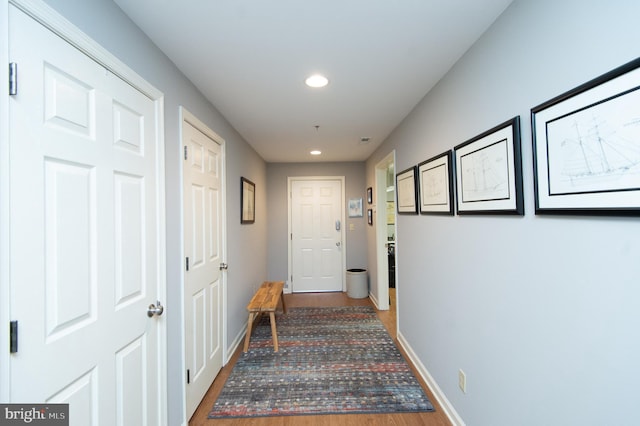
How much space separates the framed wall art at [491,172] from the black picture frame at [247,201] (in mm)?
2303

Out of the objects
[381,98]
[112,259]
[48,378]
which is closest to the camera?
[48,378]

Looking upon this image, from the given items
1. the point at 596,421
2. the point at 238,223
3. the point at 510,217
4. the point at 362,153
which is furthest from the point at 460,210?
the point at 362,153

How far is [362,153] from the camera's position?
444 centimetres

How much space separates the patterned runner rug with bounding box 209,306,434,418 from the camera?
2.02 metres

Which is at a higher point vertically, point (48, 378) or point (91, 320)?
point (91, 320)

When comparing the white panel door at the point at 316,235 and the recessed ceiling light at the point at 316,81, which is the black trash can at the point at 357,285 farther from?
the recessed ceiling light at the point at 316,81

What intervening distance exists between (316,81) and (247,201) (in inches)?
75.4

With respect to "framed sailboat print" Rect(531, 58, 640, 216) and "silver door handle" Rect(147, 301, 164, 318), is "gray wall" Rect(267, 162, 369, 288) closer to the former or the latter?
"silver door handle" Rect(147, 301, 164, 318)

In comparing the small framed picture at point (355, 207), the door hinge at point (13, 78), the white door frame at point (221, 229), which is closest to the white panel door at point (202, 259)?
the white door frame at point (221, 229)

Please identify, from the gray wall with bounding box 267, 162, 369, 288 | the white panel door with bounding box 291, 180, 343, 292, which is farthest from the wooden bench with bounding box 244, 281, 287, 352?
the white panel door with bounding box 291, 180, 343, 292

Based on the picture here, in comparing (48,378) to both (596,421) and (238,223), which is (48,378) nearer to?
(596,421)

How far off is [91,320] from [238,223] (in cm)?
207

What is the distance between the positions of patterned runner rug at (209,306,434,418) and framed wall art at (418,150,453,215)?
1433mm

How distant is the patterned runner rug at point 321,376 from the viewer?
202cm
